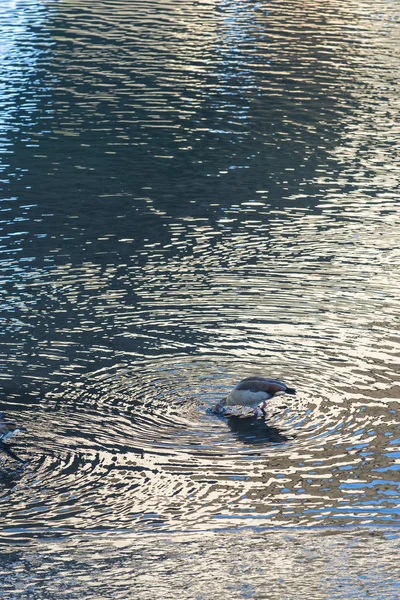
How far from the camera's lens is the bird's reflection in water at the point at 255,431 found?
14562 mm

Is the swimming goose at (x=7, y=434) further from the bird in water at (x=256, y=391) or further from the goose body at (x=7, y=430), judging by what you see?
the bird in water at (x=256, y=391)

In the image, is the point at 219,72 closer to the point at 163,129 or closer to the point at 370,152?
the point at 163,129

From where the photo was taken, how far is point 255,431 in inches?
586

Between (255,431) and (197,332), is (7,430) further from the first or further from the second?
(197,332)

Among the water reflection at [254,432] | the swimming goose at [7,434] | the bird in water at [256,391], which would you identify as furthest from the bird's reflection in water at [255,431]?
the swimming goose at [7,434]

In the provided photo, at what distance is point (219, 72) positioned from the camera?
40812 millimetres

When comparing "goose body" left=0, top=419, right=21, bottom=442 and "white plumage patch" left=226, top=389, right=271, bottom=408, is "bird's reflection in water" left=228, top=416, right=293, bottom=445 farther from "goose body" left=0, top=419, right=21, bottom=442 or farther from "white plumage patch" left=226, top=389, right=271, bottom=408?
"goose body" left=0, top=419, right=21, bottom=442

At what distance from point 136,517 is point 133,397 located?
3.31 m

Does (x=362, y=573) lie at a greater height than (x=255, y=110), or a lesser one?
greater

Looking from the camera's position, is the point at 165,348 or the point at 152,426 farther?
the point at 165,348

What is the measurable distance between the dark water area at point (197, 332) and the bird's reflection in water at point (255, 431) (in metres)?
0.07

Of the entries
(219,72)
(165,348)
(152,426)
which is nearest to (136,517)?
(152,426)

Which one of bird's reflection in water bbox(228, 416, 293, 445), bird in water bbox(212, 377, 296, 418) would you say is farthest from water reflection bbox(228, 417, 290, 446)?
bird in water bbox(212, 377, 296, 418)

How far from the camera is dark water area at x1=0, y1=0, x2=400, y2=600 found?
11.5 metres
